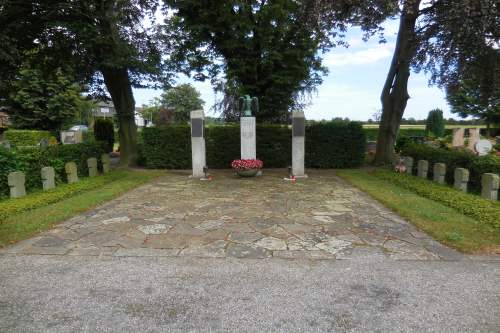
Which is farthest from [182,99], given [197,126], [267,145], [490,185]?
[490,185]

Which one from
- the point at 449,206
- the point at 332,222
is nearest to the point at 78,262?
the point at 332,222

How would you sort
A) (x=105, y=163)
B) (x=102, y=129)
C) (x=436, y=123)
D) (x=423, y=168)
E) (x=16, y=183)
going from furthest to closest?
(x=436, y=123) < (x=102, y=129) < (x=105, y=163) < (x=423, y=168) < (x=16, y=183)

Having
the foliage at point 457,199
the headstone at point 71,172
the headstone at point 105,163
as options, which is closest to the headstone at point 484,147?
the foliage at point 457,199

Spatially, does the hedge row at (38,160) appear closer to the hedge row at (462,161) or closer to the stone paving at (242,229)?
the stone paving at (242,229)

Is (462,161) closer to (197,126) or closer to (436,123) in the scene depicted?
(197,126)

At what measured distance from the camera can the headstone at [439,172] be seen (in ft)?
32.0

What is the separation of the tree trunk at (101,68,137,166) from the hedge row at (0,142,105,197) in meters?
2.99

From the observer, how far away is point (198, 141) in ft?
39.2

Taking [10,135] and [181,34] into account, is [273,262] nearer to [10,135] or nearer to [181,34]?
[181,34]

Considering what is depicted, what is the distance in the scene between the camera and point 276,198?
807 cm

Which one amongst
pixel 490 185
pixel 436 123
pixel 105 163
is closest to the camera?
pixel 490 185

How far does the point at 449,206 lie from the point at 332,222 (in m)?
3.12

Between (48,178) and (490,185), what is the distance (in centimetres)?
1188

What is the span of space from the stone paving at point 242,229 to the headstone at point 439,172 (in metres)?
3.09
